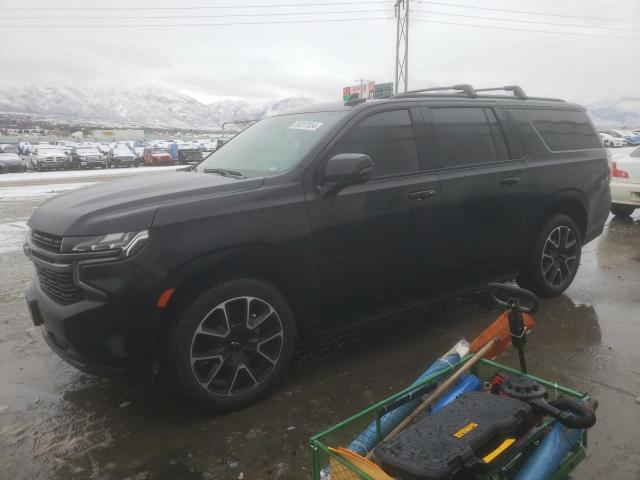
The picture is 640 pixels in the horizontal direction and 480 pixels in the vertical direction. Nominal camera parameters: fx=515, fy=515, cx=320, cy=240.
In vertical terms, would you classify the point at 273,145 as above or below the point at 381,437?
above

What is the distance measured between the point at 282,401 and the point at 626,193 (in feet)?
26.6

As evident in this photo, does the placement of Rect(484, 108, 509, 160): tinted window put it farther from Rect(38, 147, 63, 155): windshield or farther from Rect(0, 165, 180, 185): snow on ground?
Rect(38, 147, 63, 155): windshield

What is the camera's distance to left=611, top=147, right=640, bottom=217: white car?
8719mm

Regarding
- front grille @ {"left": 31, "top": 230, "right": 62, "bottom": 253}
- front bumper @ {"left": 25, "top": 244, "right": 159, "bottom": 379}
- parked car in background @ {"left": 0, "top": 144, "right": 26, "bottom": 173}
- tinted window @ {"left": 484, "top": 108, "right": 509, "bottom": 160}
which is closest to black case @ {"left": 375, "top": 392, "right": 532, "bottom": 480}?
front bumper @ {"left": 25, "top": 244, "right": 159, "bottom": 379}

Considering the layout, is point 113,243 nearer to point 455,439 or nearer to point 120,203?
point 120,203

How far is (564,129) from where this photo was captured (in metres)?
4.80

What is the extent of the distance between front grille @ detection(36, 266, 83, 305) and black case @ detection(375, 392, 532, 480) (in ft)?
5.85

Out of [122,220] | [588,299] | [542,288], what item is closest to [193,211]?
[122,220]

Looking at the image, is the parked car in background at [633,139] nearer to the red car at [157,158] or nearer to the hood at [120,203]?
the red car at [157,158]

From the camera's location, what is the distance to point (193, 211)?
276 centimetres

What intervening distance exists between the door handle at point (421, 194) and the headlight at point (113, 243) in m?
1.76

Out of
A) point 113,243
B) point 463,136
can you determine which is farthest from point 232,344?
point 463,136

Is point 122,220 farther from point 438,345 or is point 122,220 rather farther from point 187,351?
point 438,345

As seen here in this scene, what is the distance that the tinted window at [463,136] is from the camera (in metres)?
3.82
